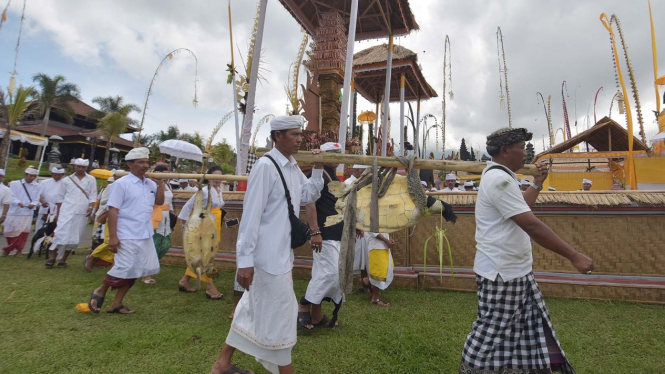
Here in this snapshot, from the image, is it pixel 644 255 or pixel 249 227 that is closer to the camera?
pixel 249 227

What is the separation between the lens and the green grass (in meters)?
2.72

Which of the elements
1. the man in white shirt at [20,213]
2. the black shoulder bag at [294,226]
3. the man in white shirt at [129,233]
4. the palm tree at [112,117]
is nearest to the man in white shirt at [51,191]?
the man in white shirt at [20,213]

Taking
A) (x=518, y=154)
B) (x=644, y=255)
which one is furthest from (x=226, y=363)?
(x=644, y=255)

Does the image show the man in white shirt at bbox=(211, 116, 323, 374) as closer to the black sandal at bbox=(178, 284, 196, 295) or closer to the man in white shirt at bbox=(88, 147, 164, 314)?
the man in white shirt at bbox=(88, 147, 164, 314)

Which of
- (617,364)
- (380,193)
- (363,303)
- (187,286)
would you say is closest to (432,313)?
(363,303)

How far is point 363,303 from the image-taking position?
172 inches

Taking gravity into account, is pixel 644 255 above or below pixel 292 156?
below

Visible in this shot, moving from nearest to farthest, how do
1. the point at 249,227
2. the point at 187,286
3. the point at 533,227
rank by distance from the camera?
1. the point at 533,227
2. the point at 249,227
3. the point at 187,286

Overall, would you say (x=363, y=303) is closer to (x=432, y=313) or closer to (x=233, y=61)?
(x=432, y=313)

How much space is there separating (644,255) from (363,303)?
3482mm

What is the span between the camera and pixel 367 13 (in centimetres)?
968

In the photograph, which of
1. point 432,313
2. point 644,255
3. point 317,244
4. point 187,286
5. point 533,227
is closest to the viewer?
point 533,227

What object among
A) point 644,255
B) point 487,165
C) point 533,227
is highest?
point 487,165

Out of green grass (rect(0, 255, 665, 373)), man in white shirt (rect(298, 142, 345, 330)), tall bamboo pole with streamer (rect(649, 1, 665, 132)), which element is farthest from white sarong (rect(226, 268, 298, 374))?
tall bamboo pole with streamer (rect(649, 1, 665, 132))
